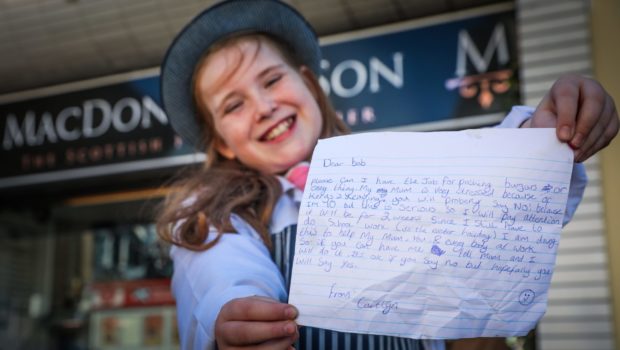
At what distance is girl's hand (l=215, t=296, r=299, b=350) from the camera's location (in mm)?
1077

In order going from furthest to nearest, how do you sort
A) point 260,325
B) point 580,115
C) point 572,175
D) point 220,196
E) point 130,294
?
point 130,294 < point 220,196 < point 572,175 < point 580,115 < point 260,325

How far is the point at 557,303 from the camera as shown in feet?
11.5

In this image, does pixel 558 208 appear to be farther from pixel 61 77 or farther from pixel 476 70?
pixel 61 77

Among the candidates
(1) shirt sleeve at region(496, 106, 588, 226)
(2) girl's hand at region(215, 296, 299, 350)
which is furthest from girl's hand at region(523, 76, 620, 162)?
(2) girl's hand at region(215, 296, 299, 350)

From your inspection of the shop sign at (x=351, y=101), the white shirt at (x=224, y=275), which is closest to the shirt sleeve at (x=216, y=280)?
the white shirt at (x=224, y=275)

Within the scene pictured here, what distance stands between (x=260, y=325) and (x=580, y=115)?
0.67 metres

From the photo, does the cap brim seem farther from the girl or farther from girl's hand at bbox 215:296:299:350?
girl's hand at bbox 215:296:299:350

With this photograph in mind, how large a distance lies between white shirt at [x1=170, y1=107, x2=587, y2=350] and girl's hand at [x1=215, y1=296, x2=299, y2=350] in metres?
0.11

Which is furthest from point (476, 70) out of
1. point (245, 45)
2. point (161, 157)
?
point (245, 45)

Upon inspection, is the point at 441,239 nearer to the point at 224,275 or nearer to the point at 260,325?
the point at 260,325

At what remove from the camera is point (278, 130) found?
170 cm

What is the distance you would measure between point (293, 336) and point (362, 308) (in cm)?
13

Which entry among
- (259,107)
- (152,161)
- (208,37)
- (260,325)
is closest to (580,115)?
(260,325)

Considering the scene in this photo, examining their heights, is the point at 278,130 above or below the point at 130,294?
above
